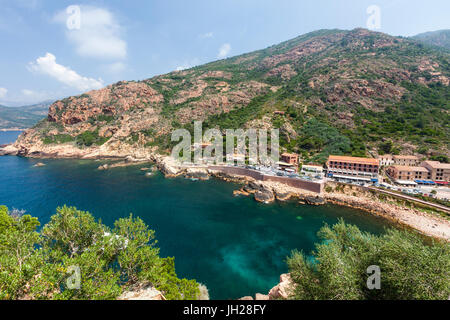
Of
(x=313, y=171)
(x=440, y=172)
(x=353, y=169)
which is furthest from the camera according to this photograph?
(x=313, y=171)

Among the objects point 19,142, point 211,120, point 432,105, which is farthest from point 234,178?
point 19,142

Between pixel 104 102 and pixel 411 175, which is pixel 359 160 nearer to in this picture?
pixel 411 175

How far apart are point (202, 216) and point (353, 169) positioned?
3621 cm

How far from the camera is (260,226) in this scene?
28.7 metres

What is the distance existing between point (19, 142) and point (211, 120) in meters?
90.6

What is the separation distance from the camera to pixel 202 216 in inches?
1256

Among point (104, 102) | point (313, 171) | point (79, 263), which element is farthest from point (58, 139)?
point (313, 171)

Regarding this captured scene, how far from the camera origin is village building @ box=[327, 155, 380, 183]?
38844 mm

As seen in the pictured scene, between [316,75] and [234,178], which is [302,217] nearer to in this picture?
[234,178]

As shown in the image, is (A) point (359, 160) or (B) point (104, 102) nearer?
(A) point (359, 160)

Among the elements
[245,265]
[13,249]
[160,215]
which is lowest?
[245,265]

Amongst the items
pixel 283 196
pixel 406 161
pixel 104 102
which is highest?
pixel 104 102

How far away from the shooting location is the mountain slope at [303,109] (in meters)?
52.5

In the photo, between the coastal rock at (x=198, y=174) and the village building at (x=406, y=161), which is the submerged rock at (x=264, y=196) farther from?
the village building at (x=406, y=161)
